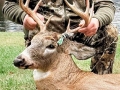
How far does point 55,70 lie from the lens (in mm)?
4164

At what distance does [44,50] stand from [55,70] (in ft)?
0.78

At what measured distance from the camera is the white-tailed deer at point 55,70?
160 inches

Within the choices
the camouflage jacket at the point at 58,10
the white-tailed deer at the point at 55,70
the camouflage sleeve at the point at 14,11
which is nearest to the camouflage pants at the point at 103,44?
the camouflage jacket at the point at 58,10

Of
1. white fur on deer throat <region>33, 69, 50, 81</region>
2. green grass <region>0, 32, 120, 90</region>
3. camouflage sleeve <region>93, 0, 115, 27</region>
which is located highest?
camouflage sleeve <region>93, 0, 115, 27</region>

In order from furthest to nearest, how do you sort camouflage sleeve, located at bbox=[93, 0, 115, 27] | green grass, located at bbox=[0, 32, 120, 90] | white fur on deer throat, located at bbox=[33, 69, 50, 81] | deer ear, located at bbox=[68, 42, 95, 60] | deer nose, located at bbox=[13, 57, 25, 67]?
green grass, located at bbox=[0, 32, 120, 90] < camouflage sleeve, located at bbox=[93, 0, 115, 27] < deer ear, located at bbox=[68, 42, 95, 60] < white fur on deer throat, located at bbox=[33, 69, 50, 81] < deer nose, located at bbox=[13, 57, 25, 67]

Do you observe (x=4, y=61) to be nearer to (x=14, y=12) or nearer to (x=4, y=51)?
(x=4, y=51)

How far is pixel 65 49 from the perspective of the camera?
4.32 m

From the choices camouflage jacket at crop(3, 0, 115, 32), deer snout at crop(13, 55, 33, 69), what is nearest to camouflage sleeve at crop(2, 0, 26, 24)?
camouflage jacket at crop(3, 0, 115, 32)

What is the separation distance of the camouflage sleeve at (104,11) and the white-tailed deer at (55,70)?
731 millimetres

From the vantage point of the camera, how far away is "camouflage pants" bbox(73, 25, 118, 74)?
17.2 feet

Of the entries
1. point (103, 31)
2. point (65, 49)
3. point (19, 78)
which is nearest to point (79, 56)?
point (65, 49)

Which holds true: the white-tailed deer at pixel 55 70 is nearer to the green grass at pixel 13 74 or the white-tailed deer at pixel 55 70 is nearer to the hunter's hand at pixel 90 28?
the hunter's hand at pixel 90 28

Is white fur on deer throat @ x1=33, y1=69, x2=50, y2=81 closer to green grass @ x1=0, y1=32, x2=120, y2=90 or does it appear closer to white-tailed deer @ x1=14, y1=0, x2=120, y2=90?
white-tailed deer @ x1=14, y1=0, x2=120, y2=90

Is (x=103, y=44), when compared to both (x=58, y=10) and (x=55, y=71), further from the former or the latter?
(x=55, y=71)
